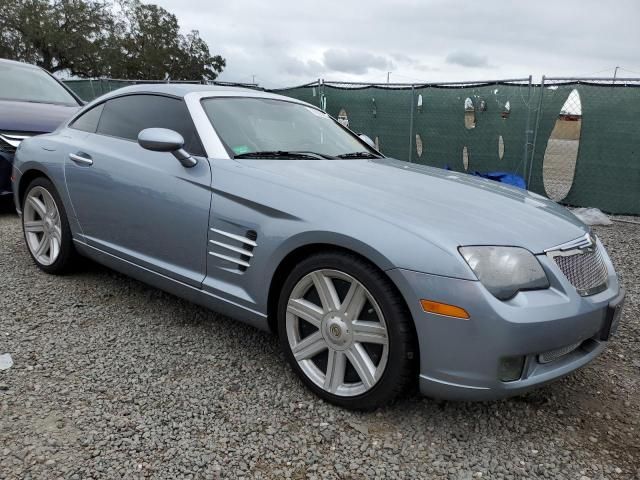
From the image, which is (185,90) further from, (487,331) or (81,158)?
(487,331)

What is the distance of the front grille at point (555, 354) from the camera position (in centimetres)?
203

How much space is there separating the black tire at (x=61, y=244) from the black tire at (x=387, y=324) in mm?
2089

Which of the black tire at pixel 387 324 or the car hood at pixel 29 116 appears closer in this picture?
the black tire at pixel 387 324

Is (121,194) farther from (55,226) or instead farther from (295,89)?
(295,89)

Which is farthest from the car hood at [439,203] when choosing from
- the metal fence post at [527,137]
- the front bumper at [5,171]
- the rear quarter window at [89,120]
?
the metal fence post at [527,137]

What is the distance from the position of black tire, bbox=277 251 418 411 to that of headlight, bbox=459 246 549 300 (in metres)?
0.33

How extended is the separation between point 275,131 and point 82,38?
1496 inches

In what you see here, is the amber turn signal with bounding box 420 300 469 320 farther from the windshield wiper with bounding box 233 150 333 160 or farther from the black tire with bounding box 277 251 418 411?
the windshield wiper with bounding box 233 150 333 160

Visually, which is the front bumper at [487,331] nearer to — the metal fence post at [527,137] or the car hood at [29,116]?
the car hood at [29,116]

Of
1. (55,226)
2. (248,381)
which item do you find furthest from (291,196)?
(55,226)

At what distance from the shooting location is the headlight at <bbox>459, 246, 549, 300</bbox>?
6.30 ft

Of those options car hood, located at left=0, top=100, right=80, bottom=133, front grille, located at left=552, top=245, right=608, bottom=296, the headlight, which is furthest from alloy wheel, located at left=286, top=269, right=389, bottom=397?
car hood, located at left=0, top=100, right=80, bottom=133

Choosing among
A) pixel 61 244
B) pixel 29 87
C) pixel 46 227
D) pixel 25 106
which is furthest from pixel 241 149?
pixel 29 87

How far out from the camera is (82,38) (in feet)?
114
